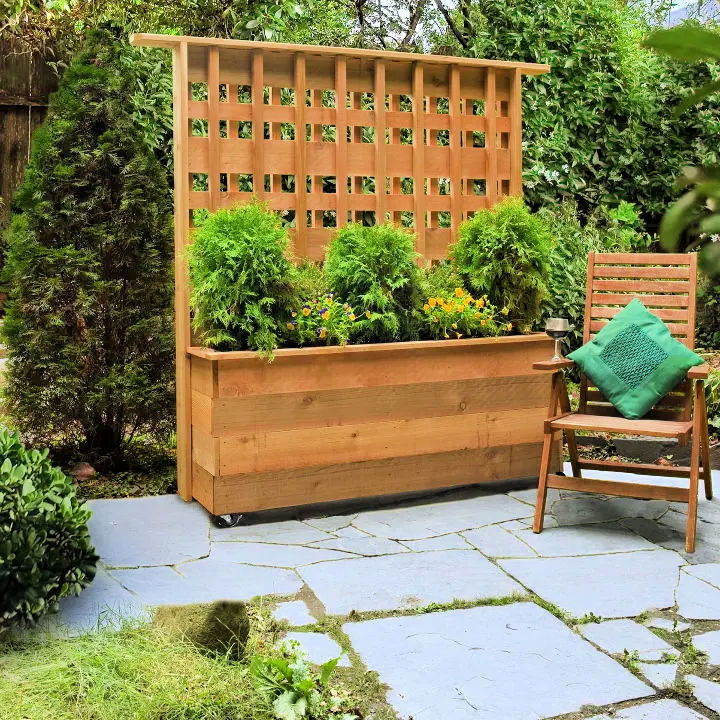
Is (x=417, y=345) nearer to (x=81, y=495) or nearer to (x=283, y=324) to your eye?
(x=283, y=324)

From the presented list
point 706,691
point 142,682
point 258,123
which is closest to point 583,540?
point 706,691

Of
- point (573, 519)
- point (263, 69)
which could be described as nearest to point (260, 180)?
point (263, 69)

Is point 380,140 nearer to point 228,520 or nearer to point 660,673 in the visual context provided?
point 228,520

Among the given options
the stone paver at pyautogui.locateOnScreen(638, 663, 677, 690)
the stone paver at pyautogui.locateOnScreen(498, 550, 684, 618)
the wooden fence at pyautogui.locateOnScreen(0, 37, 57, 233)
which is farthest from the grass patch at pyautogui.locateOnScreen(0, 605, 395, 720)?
the wooden fence at pyautogui.locateOnScreen(0, 37, 57, 233)

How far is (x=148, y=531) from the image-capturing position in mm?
3605

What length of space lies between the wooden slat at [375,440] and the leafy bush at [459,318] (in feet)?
1.27

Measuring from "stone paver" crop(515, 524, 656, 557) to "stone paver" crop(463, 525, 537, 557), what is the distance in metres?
0.04

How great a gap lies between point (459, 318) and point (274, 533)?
132 centimetres

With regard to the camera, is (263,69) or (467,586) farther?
(263,69)

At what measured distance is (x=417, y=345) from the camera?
157 inches

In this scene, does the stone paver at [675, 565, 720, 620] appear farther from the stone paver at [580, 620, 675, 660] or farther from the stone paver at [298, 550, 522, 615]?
the stone paver at [298, 550, 522, 615]

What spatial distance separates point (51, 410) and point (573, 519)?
2.43 meters

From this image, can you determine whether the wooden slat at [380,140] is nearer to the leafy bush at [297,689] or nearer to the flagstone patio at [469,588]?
the flagstone patio at [469,588]

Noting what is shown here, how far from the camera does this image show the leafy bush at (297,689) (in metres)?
2.10
